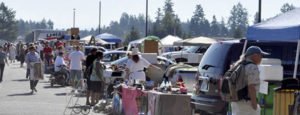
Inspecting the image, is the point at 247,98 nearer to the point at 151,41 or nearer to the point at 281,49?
the point at 281,49

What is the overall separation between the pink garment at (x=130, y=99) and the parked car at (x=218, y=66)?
196 cm

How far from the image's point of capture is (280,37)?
1175 cm

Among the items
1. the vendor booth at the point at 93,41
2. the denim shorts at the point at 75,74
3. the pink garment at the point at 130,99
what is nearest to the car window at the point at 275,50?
the pink garment at the point at 130,99

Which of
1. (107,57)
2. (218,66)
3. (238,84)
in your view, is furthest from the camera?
(107,57)

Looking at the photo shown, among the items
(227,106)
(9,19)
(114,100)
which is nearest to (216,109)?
(227,106)

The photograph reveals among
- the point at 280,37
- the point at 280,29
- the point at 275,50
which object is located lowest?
the point at 275,50

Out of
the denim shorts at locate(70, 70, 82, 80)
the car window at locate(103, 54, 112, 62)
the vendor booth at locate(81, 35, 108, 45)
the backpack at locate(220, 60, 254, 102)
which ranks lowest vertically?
the denim shorts at locate(70, 70, 82, 80)

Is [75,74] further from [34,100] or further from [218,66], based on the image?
[218,66]

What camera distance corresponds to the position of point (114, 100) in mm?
15930

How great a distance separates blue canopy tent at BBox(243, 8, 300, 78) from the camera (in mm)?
11492

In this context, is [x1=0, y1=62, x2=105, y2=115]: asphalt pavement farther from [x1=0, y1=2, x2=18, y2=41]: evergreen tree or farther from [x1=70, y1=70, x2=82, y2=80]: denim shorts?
[x1=0, y1=2, x2=18, y2=41]: evergreen tree

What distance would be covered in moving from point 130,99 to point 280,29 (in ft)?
13.9

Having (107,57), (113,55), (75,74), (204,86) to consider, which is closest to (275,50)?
(204,86)

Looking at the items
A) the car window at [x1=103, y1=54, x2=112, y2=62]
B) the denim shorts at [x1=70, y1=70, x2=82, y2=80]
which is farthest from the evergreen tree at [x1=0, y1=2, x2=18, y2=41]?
the denim shorts at [x1=70, y1=70, x2=82, y2=80]
